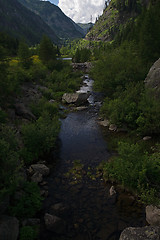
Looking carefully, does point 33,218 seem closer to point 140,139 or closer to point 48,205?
point 48,205

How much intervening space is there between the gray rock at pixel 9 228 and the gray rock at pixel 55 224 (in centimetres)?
186

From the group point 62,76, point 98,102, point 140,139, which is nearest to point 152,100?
point 140,139

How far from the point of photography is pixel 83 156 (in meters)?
16.7

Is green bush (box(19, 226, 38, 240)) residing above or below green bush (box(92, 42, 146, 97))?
below

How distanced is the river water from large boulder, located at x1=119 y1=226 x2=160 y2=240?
124 centimetres

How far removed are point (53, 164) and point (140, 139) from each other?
33.1ft

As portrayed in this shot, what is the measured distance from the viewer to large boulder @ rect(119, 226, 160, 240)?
7.48m

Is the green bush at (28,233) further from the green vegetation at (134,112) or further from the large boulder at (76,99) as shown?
the large boulder at (76,99)

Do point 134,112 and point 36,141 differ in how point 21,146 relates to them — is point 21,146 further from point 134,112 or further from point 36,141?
point 134,112

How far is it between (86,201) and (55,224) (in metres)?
2.69

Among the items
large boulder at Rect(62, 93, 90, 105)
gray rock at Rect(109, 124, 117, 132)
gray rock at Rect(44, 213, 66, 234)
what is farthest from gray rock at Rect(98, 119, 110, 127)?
gray rock at Rect(44, 213, 66, 234)

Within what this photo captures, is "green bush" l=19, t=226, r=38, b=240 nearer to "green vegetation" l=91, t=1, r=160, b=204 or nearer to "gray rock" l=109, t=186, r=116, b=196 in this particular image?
"gray rock" l=109, t=186, r=116, b=196

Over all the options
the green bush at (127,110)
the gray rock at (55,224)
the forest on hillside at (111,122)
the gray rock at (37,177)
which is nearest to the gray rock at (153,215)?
the forest on hillside at (111,122)

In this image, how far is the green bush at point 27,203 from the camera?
9.14 metres
